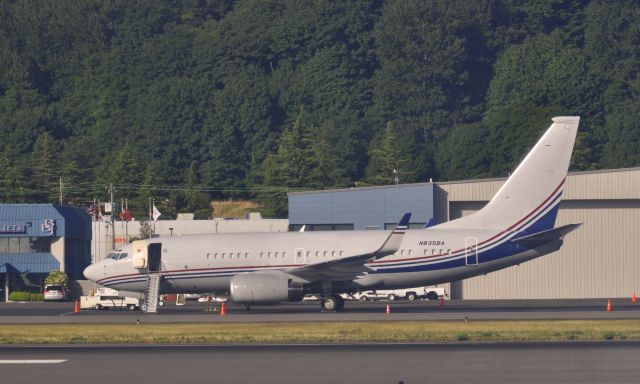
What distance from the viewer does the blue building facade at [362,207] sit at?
73.8 metres

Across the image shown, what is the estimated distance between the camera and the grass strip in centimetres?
3972

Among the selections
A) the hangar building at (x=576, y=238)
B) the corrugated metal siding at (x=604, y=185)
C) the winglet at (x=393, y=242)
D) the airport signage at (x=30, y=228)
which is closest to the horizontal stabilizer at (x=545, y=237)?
the winglet at (x=393, y=242)

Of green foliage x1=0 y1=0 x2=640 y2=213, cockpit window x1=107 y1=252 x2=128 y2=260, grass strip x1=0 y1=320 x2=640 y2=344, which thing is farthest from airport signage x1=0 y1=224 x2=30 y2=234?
green foliage x1=0 y1=0 x2=640 y2=213

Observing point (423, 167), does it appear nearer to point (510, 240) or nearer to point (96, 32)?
point (96, 32)

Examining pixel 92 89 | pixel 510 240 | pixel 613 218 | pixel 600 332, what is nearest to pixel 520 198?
pixel 510 240

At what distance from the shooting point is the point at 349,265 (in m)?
52.4

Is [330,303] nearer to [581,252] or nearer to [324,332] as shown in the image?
[324,332]

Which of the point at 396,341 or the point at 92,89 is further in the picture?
the point at 92,89

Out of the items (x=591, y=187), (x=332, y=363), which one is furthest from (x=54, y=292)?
(x=332, y=363)

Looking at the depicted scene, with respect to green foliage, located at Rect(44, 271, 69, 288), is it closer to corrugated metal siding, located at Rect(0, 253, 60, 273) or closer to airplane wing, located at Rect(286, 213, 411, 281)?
→ corrugated metal siding, located at Rect(0, 253, 60, 273)

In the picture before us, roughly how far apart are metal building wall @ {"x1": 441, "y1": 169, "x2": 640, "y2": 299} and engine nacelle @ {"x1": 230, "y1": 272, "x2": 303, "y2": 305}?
23173 mm

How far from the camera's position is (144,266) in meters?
55.1

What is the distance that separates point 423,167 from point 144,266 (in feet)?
291

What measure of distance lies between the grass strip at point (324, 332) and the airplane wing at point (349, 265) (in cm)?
652
